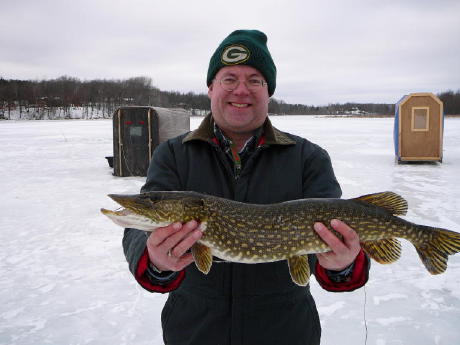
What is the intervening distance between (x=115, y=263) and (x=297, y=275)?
2835 millimetres

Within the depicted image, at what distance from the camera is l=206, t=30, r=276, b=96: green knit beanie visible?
2.16 m

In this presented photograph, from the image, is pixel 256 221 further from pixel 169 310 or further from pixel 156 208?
pixel 169 310

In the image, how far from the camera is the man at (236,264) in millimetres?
1791

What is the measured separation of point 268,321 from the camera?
182 cm

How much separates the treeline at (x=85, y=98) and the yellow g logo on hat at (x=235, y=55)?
67.2 m

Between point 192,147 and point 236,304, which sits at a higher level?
point 192,147

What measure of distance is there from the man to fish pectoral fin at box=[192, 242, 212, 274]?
42 mm

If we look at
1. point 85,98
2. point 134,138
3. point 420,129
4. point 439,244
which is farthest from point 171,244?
point 85,98

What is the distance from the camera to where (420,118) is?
35.5 ft

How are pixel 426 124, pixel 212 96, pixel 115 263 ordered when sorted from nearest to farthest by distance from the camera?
1. pixel 212 96
2. pixel 115 263
3. pixel 426 124

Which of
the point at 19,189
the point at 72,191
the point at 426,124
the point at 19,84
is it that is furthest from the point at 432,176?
the point at 19,84

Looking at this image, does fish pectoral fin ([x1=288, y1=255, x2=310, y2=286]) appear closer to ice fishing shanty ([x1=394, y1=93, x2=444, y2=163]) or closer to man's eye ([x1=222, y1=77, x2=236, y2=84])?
man's eye ([x1=222, y1=77, x2=236, y2=84])

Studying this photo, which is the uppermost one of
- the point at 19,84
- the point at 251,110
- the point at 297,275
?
the point at 19,84

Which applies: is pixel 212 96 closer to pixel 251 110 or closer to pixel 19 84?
pixel 251 110
